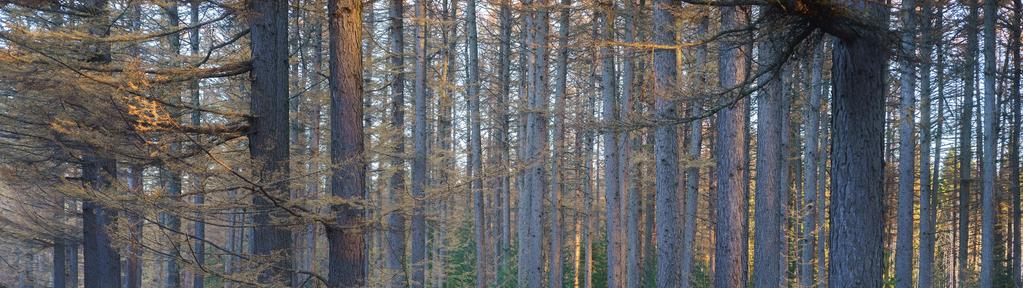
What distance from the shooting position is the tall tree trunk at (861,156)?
5.22 metres

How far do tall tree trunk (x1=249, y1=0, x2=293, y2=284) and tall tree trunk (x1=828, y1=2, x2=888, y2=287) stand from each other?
500 cm

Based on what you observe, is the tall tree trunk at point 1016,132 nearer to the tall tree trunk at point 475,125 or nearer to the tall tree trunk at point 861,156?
the tall tree trunk at point 475,125

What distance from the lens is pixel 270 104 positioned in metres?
7.26

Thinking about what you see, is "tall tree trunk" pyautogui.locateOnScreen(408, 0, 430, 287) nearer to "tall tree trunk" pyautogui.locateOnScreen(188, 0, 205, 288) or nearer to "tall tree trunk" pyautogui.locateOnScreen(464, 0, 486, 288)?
"tall tree trunk" pyautogui.locateOnScreen(464, 0, 486, 288)

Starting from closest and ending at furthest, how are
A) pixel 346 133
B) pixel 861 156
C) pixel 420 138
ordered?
pixel 861 156 < pixel 346 133 < pixel 420 138

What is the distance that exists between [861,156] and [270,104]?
538 cm

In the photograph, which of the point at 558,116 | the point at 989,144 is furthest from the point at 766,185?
the point at 989,144

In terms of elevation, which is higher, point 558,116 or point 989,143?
point 558,116

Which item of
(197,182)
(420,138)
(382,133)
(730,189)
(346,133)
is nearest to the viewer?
(197,182)

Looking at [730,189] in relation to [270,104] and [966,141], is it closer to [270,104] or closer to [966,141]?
[270,104]

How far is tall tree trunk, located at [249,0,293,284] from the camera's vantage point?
7.15m

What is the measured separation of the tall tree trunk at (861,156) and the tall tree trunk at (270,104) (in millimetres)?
4996

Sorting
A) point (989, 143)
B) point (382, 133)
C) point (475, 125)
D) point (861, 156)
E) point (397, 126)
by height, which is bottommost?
point (861, 156)

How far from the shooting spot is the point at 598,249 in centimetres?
2183
